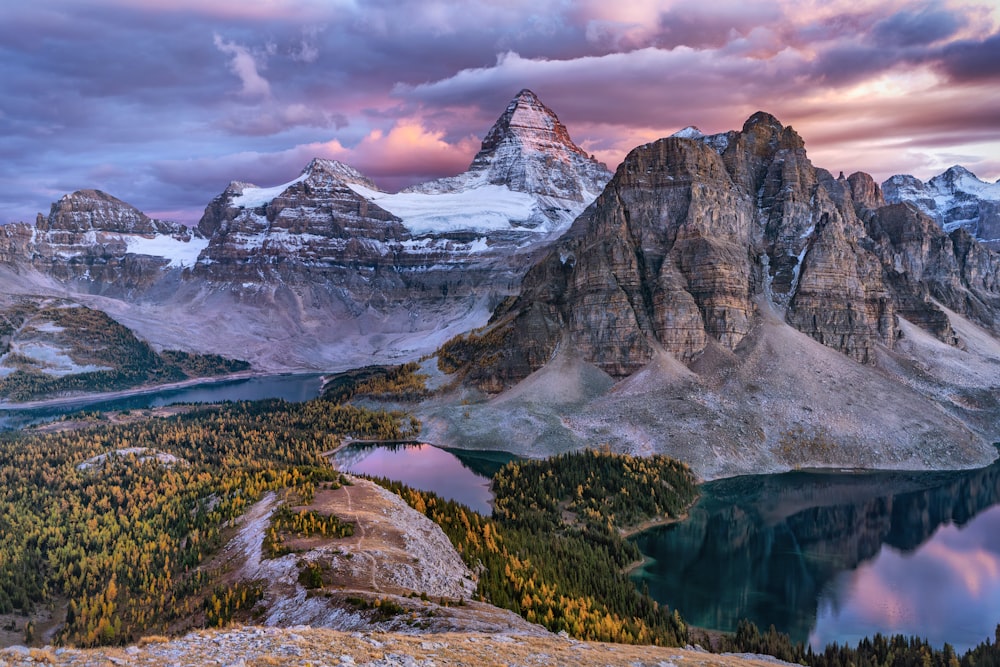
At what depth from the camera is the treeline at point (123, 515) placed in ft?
151

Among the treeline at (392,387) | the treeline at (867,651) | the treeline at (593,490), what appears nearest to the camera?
the treeline at (867,651)

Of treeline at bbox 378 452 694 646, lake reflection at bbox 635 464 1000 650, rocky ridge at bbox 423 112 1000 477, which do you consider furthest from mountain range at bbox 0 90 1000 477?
treeline at bbox 378 452 694 646

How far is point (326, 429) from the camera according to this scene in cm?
13038

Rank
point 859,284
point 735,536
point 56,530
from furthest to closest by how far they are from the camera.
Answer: point 859,284 < point 735,536 < point 56,530

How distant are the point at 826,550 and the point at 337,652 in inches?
2446

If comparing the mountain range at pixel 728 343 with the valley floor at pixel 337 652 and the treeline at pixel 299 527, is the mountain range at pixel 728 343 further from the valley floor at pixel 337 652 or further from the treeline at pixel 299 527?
the valley floor at pixel 337 652

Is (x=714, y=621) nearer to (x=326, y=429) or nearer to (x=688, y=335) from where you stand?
(x=688, y=335)

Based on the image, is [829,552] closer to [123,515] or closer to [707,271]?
[707,271]

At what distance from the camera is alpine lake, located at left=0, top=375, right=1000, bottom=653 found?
55969 mm

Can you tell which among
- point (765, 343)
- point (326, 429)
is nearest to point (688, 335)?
point (765, 343)

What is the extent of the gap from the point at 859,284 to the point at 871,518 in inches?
2639

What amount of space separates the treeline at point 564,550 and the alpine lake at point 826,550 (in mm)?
4572

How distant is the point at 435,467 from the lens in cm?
10681

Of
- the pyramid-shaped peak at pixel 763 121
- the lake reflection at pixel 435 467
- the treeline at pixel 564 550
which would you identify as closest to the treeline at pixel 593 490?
the treeline at pixel 564 550
